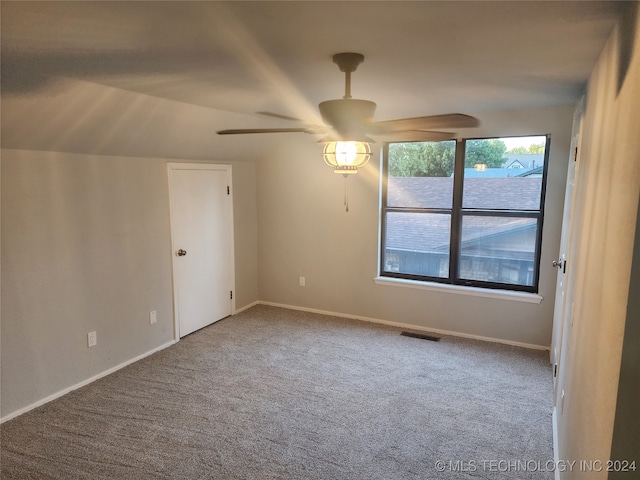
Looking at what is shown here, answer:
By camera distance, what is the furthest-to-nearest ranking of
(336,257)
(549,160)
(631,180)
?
(336,257) → (549,160) → (631,180)

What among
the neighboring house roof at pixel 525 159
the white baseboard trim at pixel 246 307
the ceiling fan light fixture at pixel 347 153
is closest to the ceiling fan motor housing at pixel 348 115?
the ceiling fan light fixture at pixel 347 153

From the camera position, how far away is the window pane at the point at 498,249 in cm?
402

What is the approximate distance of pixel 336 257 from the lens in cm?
488

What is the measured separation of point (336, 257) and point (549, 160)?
7.87ft

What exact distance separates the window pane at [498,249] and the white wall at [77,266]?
3047 mm

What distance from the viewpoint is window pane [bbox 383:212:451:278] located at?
4406mm

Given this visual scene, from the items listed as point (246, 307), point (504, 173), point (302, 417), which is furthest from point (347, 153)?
point (246, 307)

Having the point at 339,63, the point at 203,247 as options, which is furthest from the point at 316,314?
the point at 339,63

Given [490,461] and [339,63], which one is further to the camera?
[490,461]

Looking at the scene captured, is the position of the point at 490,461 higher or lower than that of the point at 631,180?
lower

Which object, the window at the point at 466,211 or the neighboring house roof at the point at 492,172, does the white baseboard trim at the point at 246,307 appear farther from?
the neighboring house roof at the point at 492,172

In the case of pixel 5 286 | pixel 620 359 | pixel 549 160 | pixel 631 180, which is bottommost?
pixel 5 286

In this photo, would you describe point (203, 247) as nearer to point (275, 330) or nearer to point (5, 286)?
point (275, 330)

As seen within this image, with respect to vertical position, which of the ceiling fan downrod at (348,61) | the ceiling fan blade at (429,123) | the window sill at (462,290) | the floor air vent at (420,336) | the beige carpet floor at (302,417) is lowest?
the beige carpet floor at (302,417)
